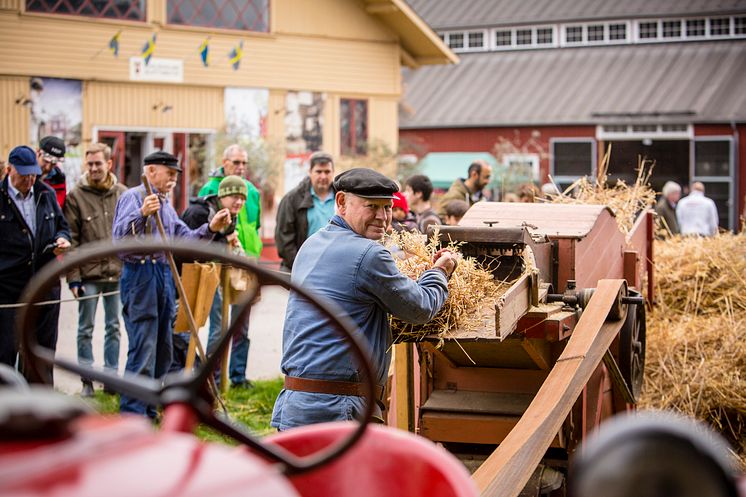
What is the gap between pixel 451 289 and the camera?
4691 millimetres

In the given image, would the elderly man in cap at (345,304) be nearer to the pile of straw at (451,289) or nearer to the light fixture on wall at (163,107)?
the pile of straw at (451,289)

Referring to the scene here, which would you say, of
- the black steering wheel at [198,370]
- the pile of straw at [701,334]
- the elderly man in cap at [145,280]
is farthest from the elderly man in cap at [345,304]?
the pile of straw at [701,334]

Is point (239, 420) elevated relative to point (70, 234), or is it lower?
lower

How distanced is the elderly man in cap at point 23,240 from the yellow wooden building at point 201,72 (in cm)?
1036

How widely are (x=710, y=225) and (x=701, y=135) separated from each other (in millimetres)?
10292

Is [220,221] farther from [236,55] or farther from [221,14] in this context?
[221,14]

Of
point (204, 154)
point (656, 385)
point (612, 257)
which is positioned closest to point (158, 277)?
point (612, 257)

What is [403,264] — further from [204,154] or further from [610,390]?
[204,154]

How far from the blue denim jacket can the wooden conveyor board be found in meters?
0.65

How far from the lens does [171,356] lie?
7465 mm

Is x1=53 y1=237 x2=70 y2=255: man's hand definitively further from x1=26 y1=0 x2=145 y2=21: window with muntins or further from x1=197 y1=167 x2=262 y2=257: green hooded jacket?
x1=26 y1=0 x2=145 y2=21: window with muntins

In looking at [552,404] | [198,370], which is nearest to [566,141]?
[552,404]

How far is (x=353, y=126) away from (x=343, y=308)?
668 inches

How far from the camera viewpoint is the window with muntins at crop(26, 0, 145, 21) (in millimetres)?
17562
